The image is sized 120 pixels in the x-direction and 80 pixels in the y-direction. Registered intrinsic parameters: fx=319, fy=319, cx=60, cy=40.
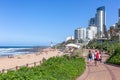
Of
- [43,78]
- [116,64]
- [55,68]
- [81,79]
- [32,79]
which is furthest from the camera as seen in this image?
[116,64]

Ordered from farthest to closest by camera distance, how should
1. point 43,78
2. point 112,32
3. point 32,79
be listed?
point 112,32
point 43,78
point 32,79

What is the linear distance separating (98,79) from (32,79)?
8.03 m

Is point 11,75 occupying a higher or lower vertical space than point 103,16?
lower

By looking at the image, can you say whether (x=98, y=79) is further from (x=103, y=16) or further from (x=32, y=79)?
(x=103, y=16)

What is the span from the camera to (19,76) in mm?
7758

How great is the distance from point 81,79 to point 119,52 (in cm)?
1316

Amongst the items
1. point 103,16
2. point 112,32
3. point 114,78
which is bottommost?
point 114,78

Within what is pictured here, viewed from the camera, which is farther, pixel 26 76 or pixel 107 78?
pixel 107 78

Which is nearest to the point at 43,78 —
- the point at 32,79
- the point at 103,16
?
the point at 32,79

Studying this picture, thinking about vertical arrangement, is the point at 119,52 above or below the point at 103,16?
below

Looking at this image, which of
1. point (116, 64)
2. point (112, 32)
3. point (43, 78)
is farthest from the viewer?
point (112, 32)

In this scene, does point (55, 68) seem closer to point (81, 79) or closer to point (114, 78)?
point (81, 79)

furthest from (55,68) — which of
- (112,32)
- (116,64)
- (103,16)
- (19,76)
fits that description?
(103,16)

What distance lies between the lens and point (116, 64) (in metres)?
25.3
